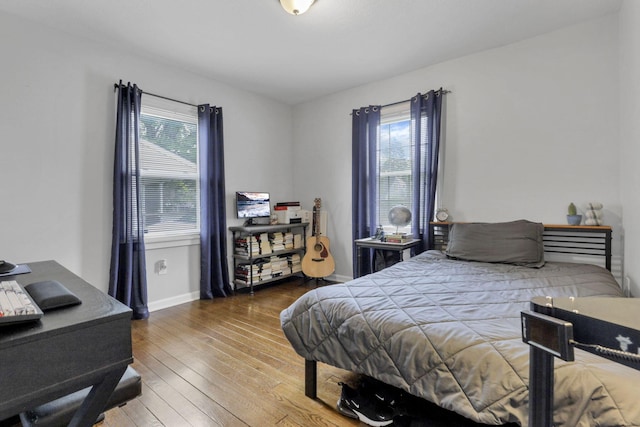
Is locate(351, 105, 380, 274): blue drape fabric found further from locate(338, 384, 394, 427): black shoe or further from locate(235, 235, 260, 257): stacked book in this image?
locate(338, 384, 394, 427): black shoe

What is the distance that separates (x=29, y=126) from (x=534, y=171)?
4.19 meters

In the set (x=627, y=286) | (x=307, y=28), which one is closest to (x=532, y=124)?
(x=627, y=286)

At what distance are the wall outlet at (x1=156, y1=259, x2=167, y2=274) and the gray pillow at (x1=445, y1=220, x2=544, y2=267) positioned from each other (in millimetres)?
2794

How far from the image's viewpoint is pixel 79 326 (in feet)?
2.47

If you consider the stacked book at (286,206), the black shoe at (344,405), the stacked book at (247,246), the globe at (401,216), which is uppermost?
the stacked book at (286,206)

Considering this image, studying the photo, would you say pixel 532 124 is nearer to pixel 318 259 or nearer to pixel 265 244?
pixel 318 259

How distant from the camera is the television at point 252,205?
389 cm

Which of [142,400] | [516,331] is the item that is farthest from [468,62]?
[142,400]

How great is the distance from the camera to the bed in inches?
38.0

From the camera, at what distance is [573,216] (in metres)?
2.62

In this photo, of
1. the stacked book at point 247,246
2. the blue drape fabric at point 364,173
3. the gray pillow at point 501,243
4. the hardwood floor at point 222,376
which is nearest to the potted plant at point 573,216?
the gray pillow at point 501,243

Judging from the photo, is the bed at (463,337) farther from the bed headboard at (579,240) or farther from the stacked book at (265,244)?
the stacked book at (265,244)

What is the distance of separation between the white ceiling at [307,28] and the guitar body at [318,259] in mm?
2040

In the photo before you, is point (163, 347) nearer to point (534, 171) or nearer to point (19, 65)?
point (19, 65)
